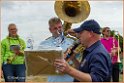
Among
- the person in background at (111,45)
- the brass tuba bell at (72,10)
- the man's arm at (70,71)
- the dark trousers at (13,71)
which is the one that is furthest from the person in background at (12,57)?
the man's arm at (70,71)

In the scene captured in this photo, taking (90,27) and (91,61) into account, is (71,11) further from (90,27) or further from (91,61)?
(91,61)

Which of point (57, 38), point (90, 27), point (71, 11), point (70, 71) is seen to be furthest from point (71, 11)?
point (70, 71)

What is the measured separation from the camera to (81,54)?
384 centimetres

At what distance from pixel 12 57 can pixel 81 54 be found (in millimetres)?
2806

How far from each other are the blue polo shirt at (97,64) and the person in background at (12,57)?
10.1ft

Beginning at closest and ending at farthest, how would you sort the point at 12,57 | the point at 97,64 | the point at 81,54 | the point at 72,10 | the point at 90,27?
the point at 97,64 → the point at 90,27 → the point at 81,54 → the point at 72,10 → the point at 12,57

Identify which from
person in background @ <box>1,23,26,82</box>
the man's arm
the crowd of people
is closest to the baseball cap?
the crowd of people

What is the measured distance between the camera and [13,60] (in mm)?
6535

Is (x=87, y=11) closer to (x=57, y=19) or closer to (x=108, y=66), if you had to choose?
(x=57, y=19)

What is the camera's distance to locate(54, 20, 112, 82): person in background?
3.19 m

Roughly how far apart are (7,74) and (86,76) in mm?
3417

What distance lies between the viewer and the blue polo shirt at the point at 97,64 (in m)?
3.30

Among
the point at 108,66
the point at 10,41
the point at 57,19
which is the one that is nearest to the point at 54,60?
the point at 108,66

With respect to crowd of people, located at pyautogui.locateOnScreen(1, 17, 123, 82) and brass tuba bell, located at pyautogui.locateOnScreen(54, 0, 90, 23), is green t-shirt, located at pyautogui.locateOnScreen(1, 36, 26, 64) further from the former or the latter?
brass tuba bell, located at pyautogui.locateOnScreen(54, 0, 90, 23)
